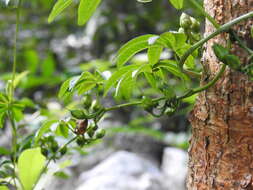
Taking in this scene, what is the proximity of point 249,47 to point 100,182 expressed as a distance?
1329 millimetres

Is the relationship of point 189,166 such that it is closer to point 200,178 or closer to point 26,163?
point 200,178

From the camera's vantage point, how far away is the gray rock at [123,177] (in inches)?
66.2

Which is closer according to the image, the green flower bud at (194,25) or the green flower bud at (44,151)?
the green flower bud at (194,25)

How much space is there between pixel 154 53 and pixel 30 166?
236mm

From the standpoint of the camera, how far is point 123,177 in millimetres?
1755

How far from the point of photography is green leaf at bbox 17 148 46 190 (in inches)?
21.6

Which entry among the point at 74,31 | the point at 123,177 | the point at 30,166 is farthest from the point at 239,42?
the point at 74,31

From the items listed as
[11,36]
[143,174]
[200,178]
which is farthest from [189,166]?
[11,36]

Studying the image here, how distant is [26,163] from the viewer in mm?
555

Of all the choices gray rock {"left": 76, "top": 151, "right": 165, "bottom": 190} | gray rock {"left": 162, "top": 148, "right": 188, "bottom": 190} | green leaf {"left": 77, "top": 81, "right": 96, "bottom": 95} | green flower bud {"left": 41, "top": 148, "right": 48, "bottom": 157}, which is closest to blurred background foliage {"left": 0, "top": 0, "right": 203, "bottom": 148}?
gray rock {"left": 162, "top": 148, "right": 188, "bottom": 190}

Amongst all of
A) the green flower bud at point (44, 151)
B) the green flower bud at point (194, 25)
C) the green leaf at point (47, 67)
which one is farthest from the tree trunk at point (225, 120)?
the green leaf at point (47, 67)

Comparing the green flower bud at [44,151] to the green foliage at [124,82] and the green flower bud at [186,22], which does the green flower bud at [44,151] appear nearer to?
the green foliage at [124,82]

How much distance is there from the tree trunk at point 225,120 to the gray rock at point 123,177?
1.19 metres

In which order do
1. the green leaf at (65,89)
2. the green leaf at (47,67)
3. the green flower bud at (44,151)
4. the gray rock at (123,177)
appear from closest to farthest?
the green leaf at (65,89) < the green flower bud at (44,151) < the green leaf at (47,67) < the gray rock at (123,177)
